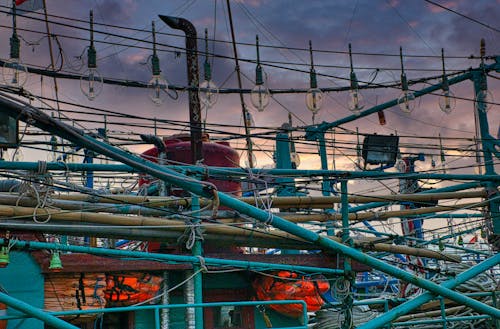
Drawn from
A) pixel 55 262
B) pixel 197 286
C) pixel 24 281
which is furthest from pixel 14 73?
pixel 197 286

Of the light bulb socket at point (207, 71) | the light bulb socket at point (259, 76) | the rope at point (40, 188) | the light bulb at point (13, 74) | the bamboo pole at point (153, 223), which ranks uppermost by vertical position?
the light bulb socket at point (207, 71)

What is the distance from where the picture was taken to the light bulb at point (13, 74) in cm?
1328

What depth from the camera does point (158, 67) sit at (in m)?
15.7

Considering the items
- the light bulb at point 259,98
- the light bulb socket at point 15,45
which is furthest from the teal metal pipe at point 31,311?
the light bulb at point 259,98

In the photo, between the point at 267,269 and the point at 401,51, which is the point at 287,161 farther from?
the point at 267,269

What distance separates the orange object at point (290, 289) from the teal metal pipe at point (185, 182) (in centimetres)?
181

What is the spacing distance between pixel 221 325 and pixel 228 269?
139 cm

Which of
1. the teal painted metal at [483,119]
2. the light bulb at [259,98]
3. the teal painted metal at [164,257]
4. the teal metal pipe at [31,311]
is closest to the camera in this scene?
the teal metal pipe at [31,311]

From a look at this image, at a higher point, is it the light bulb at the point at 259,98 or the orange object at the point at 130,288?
the light bulb at the point at 259,98

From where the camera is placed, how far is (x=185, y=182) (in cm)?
1017

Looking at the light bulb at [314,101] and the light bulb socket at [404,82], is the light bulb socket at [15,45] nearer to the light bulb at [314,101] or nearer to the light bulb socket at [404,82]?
the light bulb at [314,101]

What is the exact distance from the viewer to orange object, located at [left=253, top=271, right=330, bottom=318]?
13.6m

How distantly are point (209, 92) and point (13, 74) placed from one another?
504 centimetres

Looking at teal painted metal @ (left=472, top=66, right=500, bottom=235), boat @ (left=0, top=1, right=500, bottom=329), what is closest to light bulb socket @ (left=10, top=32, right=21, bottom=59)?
boat @ (left=0, top=1, right=500, bottom=329)
